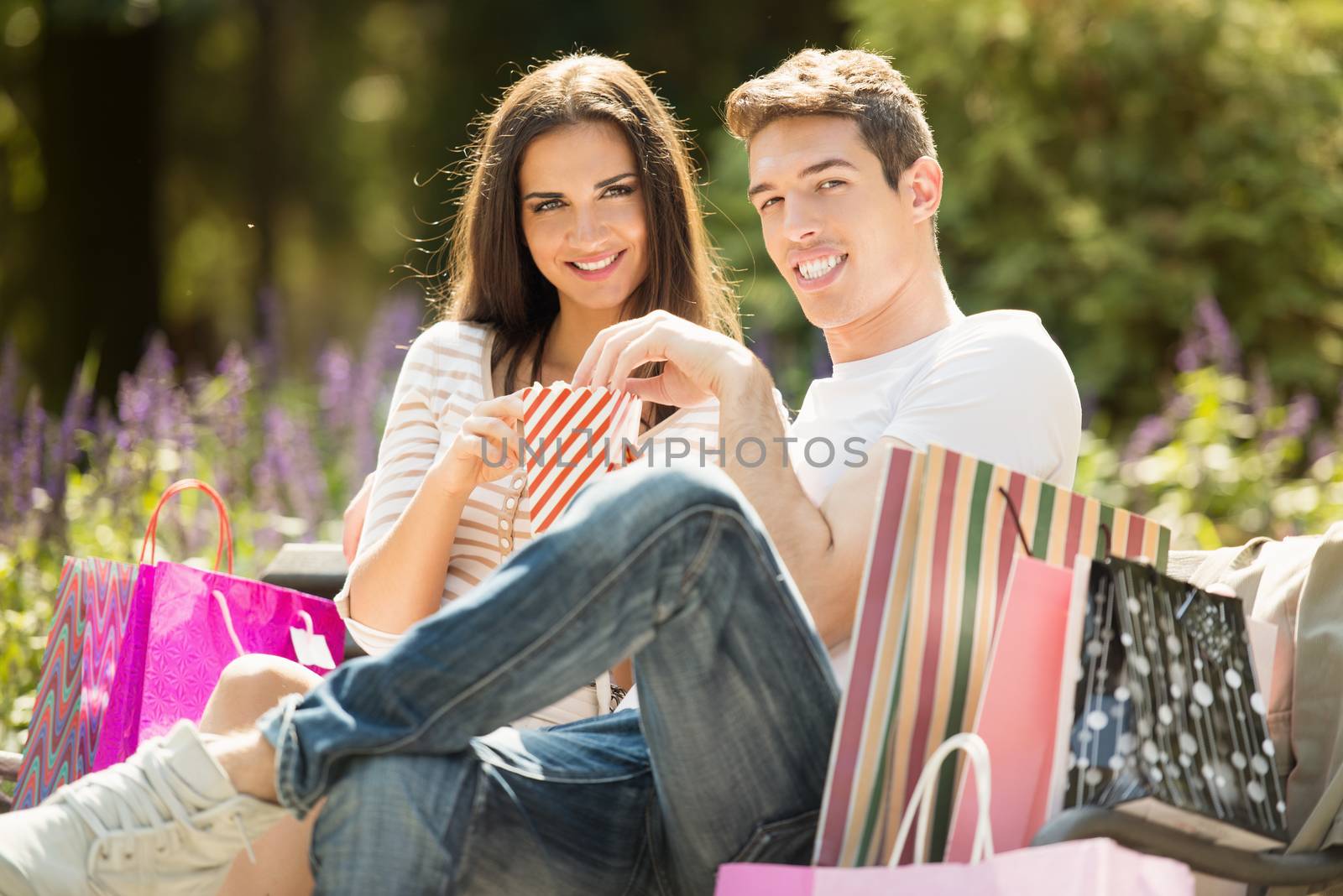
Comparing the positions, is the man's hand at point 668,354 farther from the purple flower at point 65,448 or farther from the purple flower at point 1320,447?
the purple flower at point 1320,447

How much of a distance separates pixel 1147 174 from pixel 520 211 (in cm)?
451

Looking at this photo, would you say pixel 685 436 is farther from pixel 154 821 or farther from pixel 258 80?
pixel 258 80

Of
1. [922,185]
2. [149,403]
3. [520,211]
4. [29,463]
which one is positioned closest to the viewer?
[922,185]

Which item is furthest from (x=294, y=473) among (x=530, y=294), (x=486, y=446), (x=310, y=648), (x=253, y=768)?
(x=253, y=768)

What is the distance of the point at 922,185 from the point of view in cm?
310

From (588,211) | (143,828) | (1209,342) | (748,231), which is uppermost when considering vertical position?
(748,231)

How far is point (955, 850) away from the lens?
198 cm

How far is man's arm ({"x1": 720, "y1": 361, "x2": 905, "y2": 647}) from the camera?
2.54 m

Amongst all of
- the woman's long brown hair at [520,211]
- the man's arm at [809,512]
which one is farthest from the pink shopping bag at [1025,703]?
the woman's long brown hair at [520,211]

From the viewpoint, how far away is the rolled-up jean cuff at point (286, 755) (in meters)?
1.97

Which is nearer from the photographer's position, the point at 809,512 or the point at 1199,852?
the point at 1199,852

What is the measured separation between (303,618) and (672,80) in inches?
290

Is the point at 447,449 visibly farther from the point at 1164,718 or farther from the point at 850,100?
the point at 1164,718

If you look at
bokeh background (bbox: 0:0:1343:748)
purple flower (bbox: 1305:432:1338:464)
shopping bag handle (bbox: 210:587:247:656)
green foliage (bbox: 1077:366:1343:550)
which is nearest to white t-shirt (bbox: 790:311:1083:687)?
shopping bag handle (bbox: 210:587:247:656)
